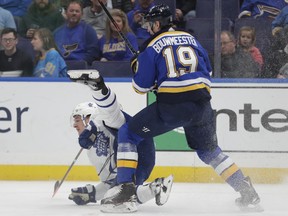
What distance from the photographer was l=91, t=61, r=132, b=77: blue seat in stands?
822 centimetres

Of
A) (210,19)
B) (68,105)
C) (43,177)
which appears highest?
(210,19)

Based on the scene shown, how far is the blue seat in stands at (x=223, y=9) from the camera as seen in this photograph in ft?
28.1

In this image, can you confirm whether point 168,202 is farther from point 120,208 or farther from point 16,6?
point 16,6

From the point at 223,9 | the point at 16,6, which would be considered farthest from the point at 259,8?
the point at 16,6

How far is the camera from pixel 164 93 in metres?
5.99

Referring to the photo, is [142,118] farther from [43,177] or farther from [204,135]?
[43,177]

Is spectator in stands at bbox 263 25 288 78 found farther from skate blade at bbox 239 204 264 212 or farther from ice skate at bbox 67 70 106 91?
ice skate at bbox 67 70 106 91

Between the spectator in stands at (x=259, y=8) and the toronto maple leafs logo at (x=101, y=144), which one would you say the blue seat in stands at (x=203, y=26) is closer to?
the spectator in stands at (x=259, y=8)

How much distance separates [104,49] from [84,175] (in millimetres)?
1228

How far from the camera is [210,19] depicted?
841cm

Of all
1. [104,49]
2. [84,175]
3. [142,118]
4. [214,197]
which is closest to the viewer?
[142,118]

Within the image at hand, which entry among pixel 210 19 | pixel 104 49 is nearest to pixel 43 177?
pixel 104 49

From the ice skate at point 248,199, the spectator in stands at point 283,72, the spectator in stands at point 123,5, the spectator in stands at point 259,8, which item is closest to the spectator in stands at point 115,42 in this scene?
the spectator in stands at point 123,5

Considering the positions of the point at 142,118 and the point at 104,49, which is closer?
the point at 142,118
